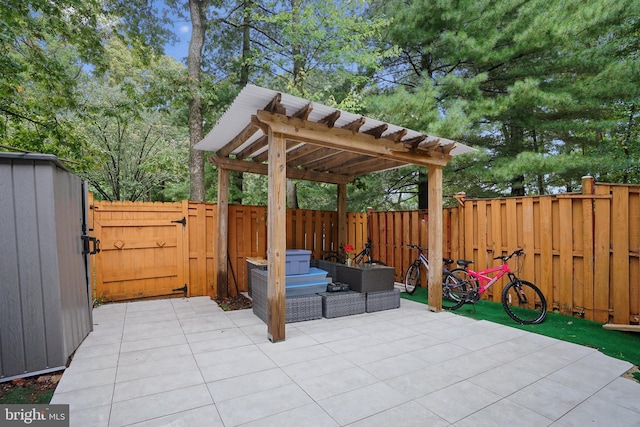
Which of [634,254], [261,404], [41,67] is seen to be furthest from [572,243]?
[41,67]

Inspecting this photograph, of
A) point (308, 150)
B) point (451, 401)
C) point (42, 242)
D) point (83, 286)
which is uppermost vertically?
point (308, 150)

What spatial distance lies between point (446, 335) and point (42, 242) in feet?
13.5

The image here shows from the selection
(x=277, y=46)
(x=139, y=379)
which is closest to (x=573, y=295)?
(x=139, y=379)

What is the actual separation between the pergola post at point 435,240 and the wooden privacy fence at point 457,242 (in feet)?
3.76

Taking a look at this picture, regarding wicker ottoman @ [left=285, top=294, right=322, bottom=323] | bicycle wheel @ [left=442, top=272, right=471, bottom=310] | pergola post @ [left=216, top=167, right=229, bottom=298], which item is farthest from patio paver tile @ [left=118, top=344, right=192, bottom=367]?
bicycle wheel @ [left=442, top=272, right=471, bottom=310]

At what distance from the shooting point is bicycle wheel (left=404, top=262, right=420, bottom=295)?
570 centimetres

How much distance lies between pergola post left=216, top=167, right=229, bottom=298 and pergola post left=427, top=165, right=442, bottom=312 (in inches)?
136

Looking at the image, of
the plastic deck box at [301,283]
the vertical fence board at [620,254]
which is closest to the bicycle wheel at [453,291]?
the vertical fence board at [620,254]

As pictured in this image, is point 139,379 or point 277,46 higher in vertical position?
point 277,46

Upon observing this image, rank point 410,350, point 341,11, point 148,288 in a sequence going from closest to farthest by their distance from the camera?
point 410,350 < point 148,288 < point 341,11

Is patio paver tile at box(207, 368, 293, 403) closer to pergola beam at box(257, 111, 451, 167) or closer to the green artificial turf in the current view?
pergola beam at box(257, 111, 451, 167)

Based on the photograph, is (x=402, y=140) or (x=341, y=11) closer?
(x=402, y=140)

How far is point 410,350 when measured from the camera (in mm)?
3014

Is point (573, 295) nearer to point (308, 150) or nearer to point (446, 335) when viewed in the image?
point (446, 335)
